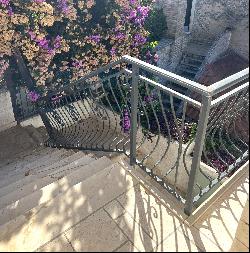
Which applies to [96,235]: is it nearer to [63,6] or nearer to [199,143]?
[199,143]

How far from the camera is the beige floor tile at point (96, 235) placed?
2.40 meters

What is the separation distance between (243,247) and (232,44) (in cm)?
1232

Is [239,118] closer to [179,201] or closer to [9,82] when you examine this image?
[179,201]

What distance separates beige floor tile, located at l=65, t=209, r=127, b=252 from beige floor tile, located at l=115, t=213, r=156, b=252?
55 mm

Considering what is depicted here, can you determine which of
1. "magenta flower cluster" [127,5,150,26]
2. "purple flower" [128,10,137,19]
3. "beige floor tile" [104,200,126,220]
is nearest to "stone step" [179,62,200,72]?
"magenta flower cluster" [127,5,150,26]

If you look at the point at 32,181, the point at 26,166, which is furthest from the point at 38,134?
the point at 32,181

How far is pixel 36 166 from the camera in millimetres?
5316

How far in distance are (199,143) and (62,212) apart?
4.59ft

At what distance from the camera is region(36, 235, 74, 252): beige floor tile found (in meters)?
2.39

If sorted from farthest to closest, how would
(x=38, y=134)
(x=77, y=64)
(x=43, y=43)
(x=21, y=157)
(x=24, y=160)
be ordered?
(x=38, y=134)
(x=77, y=64)
(x=21, y=157)
(x=24, y=160)
(x=43, y=43)

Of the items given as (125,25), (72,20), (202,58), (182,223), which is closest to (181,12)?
(202,58)

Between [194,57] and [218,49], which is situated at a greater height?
[218,49]

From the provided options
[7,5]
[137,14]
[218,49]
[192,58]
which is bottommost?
[192,58]

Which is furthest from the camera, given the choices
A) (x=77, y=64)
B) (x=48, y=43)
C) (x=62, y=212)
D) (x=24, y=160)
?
(x=77, y=64)
